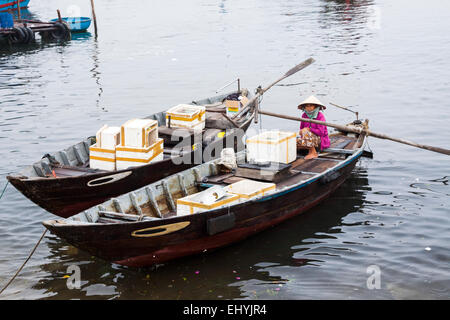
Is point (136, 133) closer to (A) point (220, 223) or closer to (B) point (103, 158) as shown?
(B) point (103, 158)

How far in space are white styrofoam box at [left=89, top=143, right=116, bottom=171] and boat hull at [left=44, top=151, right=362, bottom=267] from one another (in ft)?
11.1

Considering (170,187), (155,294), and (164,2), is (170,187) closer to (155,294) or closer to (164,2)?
(155,294)

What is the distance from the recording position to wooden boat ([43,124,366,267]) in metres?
9.50

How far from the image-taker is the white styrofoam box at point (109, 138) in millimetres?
12898

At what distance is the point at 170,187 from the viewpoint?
11.8 m

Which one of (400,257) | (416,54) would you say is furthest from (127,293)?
(416,54)

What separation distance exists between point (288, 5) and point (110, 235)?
159ft

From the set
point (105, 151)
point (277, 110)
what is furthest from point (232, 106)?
point (277, 110)

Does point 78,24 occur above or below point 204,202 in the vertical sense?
above

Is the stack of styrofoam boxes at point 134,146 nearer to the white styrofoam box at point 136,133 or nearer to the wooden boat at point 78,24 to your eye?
the white styrofoam box at point 136,133

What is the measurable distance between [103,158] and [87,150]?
1355 millimetres

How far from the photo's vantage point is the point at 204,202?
10.4 meters

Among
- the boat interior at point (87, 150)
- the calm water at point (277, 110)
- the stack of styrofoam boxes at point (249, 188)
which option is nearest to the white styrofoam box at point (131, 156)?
the boat interior at point (87, 150)

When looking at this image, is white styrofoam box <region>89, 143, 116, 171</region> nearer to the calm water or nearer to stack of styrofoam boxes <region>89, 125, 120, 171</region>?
stack of styrofoam boxes <region>89, 125, 120, 171</region>
